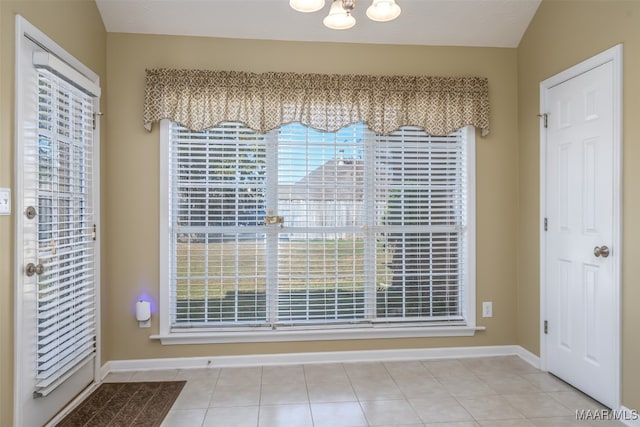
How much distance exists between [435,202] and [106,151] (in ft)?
8.57

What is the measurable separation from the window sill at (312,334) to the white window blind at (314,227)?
0.07 metres

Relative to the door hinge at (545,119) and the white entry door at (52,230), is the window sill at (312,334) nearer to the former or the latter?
the white entry door at (52,230)

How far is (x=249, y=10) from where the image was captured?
9.77 feet

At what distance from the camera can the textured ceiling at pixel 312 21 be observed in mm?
2943

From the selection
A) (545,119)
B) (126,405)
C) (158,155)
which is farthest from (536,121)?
(126,405)

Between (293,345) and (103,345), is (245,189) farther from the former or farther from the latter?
(103,345)

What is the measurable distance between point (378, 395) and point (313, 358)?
0.71 metres

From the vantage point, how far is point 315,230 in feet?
10.6

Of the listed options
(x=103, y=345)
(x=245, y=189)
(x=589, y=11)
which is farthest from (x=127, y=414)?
(x=589, y=11)

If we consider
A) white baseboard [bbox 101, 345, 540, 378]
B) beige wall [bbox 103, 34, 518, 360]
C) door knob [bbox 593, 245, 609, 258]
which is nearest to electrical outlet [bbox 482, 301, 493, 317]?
beige wall [bbox 103, 34, 518, 360]

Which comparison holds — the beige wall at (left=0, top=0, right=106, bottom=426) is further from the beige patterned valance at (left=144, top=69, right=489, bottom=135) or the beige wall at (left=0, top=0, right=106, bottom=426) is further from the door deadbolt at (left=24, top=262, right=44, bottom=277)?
the beige patterned valance at (left=144, top=69, right=489, bottom=135)

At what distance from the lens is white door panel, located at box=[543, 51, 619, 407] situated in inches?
96.1

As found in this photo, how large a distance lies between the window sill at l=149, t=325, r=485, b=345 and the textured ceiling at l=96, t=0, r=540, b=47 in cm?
231
